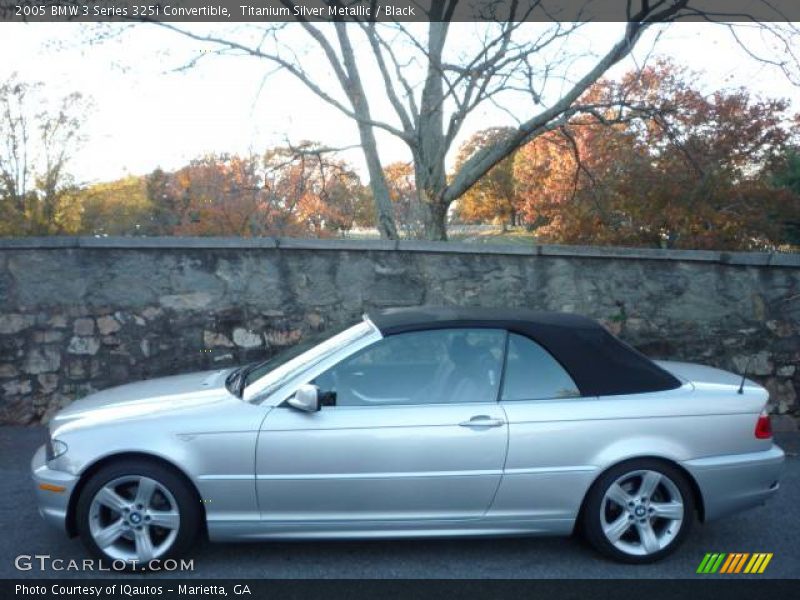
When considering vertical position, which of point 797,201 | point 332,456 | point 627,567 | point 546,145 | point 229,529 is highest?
point 546,145

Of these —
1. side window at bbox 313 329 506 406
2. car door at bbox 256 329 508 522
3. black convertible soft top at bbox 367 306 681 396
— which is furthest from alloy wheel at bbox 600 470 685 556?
side window at bbox 313 329 506 406

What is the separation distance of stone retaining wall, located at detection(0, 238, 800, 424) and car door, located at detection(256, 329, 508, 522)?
138 inches

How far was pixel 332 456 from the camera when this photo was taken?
4293 millimetres

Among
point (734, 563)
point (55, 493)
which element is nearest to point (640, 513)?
point (734, 563)

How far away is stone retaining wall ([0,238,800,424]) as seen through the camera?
25.0 feet

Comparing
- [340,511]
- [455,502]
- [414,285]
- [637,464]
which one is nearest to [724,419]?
[637,464]

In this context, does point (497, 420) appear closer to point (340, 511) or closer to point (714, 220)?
point (340, 511)

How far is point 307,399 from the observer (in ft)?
14.1

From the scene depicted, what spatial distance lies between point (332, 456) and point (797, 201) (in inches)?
629

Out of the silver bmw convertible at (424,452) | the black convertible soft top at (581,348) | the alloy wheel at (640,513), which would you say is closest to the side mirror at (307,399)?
the silver bmw convertible at (424,452)

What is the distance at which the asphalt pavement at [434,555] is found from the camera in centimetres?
434

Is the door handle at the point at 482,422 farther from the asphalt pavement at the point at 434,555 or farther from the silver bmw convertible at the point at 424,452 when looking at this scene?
the asphalt pavement at the point at 434,555

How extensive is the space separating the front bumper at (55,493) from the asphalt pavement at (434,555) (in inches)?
11.0

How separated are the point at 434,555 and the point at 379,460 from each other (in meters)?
0.72
